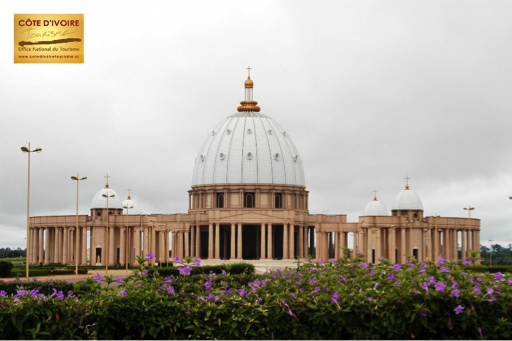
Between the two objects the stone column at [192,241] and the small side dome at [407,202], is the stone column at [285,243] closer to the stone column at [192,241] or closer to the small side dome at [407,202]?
the stone column at [192,241]

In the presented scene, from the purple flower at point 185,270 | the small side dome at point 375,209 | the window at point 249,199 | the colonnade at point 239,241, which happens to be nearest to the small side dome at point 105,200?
the colonnade at point 239,241

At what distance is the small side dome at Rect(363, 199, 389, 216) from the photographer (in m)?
97.1

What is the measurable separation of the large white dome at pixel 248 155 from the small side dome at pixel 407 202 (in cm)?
1272

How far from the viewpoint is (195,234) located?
9950 cm

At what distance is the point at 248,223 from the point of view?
305 feet

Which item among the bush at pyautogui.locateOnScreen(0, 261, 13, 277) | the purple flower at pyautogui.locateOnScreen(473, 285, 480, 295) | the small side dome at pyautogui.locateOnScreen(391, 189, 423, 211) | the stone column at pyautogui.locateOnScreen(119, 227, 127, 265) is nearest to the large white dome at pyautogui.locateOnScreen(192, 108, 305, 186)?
the small side dome at pyautogui.locateOnScreen(391, 189, 423, 211)

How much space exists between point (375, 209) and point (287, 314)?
81.7m

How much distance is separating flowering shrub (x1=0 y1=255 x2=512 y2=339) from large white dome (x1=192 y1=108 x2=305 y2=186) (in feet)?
267

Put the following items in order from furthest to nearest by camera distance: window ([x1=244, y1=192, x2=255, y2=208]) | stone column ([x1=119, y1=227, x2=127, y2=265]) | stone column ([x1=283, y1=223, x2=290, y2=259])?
window ([x1=244, y1=192, x2=255, y2=208]), stone column ([x1=283, y1=223, x2=290, y2=259]), stone column ([x1=119, y1=227, x2=127, y2=265])

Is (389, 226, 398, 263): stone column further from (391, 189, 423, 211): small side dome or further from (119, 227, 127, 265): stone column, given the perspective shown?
(119, 227, 127, 265): stone column

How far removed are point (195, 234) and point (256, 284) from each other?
81.5m

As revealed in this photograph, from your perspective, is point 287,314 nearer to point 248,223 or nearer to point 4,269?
point 4,269

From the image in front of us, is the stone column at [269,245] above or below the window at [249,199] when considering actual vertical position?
below

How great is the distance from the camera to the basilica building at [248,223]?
303 feet
